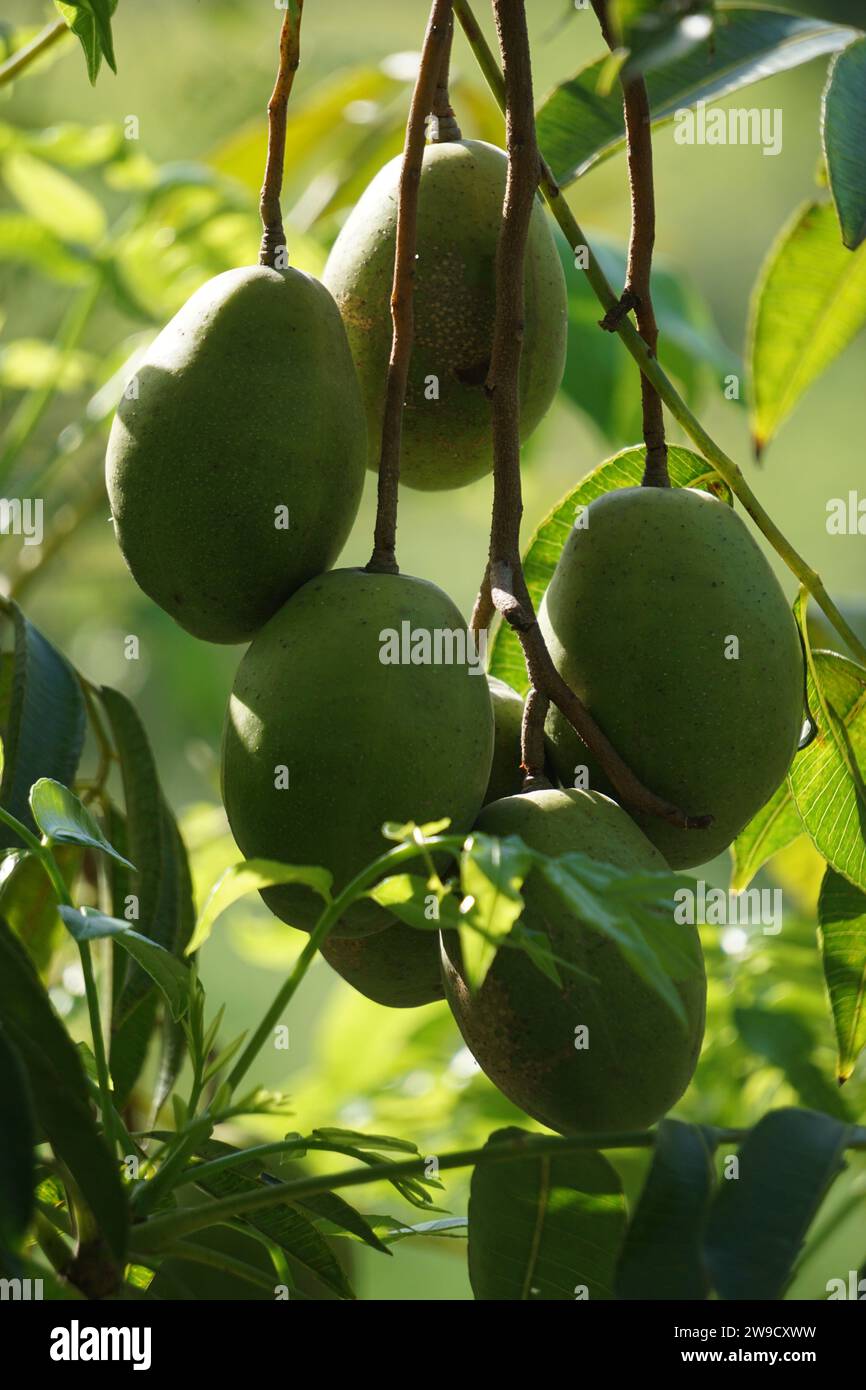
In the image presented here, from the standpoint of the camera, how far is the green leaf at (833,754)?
53 centimetres

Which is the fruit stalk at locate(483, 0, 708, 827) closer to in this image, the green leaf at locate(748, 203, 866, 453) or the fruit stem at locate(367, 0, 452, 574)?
the fruit stem at locate(367, 0, 452, 574)

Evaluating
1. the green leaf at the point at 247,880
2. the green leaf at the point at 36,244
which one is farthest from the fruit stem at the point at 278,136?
the green leaf at the point at 36,244

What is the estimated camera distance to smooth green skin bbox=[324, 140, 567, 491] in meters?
0.54

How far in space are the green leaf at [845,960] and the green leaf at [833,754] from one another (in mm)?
21

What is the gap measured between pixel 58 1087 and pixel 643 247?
337mm

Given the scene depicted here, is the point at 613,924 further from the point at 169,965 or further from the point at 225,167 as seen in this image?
the point at 225,167

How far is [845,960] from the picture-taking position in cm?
52

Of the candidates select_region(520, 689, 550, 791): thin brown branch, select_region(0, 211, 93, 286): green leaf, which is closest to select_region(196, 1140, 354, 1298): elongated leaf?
select_region(520, 689, 550, 791): thin brown branch

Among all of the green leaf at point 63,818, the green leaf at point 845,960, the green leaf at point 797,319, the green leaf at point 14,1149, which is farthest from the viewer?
the green leaf at point 797,319

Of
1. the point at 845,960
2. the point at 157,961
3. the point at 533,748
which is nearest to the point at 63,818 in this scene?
the point at 157,961

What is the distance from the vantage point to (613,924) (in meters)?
0.33

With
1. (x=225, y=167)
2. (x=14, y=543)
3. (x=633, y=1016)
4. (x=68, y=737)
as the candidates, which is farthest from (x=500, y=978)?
(x=225, y=167)

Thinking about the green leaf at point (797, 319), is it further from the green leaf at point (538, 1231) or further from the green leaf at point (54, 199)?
the green leaf at point (54, 199)

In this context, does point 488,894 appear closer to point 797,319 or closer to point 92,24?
point 92,24
